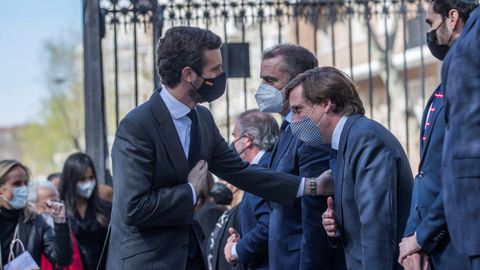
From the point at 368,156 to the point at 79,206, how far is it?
485cm

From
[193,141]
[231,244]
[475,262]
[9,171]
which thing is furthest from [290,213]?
[9,171]

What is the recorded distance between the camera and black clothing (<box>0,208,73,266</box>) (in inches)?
331

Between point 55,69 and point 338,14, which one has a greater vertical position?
point 338,14

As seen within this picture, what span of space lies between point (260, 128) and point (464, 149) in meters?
3.97

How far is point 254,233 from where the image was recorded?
7117mm

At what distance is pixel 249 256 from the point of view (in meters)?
7.18

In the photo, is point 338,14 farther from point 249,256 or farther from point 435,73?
point 435,73

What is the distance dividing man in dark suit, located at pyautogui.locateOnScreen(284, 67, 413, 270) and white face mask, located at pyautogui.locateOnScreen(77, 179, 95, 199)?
13.5 ft

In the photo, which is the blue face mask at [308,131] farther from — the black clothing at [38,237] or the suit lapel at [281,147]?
the black clothing at [38,237]

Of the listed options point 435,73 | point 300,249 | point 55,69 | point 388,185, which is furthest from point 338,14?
point 55,69

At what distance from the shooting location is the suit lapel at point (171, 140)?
5.69m

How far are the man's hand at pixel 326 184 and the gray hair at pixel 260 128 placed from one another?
68.6 inches

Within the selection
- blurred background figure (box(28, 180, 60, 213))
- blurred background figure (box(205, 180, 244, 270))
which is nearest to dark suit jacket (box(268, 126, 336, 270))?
blurred background figure (box(205, 180, 244, 270))

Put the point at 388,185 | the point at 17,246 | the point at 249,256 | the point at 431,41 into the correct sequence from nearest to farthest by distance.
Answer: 1. the point at 431,41
2. the point at 388,185
3. the point at 249,256
4. the point at 17,246
